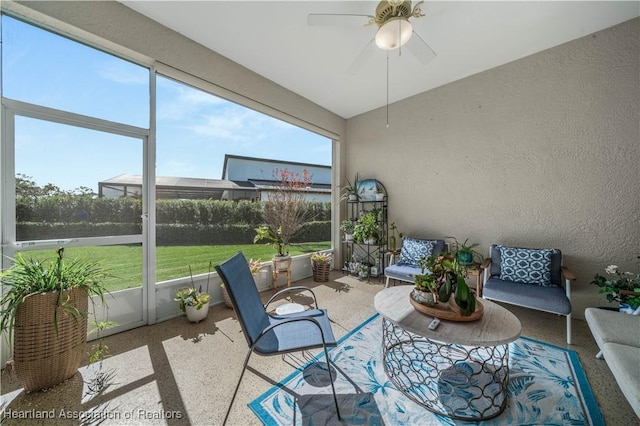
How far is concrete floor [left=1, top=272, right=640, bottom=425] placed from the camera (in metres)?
1.43

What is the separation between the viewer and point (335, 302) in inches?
122

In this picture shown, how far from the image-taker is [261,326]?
172 centimetres

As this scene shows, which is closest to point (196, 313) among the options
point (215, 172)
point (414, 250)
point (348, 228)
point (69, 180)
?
point (69, 180)

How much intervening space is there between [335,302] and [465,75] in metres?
3.65

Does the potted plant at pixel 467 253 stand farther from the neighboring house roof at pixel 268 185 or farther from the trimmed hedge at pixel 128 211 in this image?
the trimmed hedge at pixel 128 211

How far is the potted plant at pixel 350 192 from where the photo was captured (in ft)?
14.3

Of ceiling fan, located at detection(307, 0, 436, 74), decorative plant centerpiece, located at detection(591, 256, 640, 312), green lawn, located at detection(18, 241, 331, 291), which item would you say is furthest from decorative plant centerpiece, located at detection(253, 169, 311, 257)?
decorative plant centerpiece, located at detection(591, 256, 640, 312)

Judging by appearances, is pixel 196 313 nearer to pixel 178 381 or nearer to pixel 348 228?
pixel 178 381

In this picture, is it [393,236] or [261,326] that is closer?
[261,326]

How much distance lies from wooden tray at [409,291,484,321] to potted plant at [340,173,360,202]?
2.70 metres

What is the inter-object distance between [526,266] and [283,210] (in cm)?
320

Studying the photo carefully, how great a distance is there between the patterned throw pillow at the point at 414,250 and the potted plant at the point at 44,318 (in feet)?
11.5

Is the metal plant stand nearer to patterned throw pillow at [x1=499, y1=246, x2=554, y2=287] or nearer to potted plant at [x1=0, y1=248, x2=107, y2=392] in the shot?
patterned throw pillow at [x1=499, y1=246, x2=554, y2=287]

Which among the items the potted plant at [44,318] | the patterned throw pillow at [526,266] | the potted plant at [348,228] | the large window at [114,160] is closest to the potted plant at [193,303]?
the large window at [114,160]
